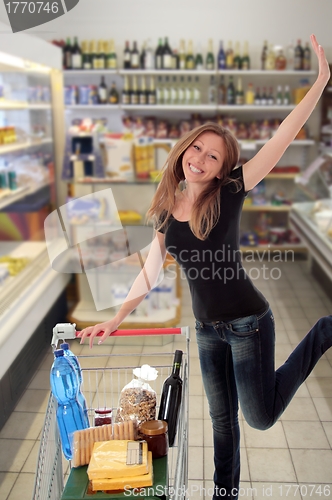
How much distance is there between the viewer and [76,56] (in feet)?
19.3

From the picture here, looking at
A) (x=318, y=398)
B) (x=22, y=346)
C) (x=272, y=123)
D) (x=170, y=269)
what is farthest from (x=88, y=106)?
(x=318, y=398)

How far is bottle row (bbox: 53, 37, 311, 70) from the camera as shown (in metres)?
5.87

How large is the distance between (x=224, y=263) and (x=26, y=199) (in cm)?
282

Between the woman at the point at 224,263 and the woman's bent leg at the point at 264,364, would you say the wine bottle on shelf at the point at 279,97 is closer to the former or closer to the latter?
the woman at the point at 224,263

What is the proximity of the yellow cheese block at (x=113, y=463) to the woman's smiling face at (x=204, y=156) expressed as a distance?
81cm

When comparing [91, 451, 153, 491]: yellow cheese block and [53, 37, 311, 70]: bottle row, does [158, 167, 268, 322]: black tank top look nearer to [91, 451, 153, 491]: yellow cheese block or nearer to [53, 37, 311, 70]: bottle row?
[91, 451, 153, 491]: yellow cheese block

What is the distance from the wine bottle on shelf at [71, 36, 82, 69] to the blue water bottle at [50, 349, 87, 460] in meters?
4.99

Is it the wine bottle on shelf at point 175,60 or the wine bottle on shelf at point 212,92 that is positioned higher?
the wine bottle on shelf at point 175,60

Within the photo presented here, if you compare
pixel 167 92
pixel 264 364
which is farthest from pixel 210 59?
pixel 264 364

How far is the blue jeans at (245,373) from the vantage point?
1726mm

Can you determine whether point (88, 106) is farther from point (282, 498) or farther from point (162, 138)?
point (282, 498)

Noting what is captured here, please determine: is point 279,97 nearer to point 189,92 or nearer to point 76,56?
point 189,92

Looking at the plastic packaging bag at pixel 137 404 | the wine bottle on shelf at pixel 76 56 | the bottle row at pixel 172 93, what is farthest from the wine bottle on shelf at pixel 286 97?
the plastic packaging bag at pixel 137 404

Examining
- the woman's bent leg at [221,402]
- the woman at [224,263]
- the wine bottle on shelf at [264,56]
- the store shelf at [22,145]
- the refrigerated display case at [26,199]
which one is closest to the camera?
the woman at [224,263]
